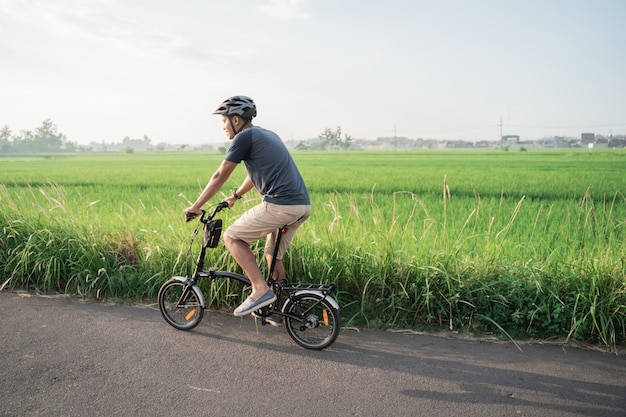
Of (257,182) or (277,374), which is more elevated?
(257,182)

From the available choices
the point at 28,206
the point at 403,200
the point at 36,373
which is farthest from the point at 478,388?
the point at 403,200

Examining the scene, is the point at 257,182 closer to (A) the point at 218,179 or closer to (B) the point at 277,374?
(A) the point at 218,179

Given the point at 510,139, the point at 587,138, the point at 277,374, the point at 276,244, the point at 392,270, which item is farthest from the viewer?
the point at 510,139

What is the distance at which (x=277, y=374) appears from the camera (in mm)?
3693

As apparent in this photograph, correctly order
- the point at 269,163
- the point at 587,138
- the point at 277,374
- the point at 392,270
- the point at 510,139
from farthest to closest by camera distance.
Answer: the point at 510,139 < the point at 587,138 < the point at 392,270 < the point at 269,163 < the point at 277,374

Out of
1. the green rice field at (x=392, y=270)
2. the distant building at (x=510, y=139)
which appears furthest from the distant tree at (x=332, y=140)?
the green rice field at (x=392, y=270)

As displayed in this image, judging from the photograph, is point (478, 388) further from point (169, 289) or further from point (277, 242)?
point (169, 289)

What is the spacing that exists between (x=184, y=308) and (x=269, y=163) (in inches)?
68.7

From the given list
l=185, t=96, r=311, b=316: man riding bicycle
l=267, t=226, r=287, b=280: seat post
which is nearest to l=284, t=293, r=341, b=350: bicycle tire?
l=185, t=96, r=311, b=316: man riding bicycle

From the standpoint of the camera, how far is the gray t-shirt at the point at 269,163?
13.4 ft

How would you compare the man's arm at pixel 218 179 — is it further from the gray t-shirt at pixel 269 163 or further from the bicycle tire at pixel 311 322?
the bicycle tire at pixel 311 322

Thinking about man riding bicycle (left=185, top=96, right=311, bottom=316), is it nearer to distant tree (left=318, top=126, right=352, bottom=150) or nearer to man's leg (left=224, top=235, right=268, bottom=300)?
man's leg (left=224, top=235, right=268, bottom=300)

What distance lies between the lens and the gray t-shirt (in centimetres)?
408

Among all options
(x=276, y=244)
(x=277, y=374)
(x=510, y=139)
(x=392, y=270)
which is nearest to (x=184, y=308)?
(x=276, y=244)
